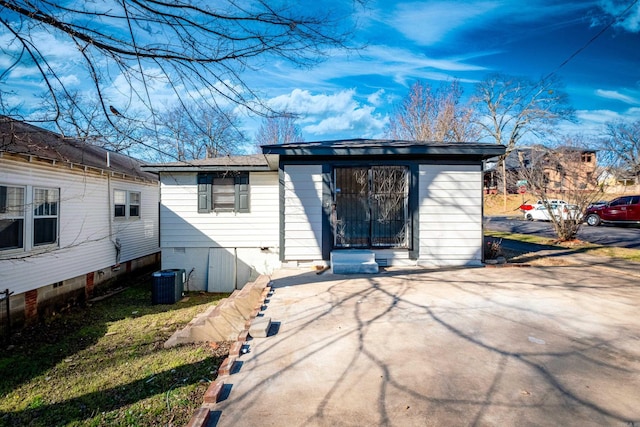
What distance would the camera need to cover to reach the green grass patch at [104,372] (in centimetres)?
322

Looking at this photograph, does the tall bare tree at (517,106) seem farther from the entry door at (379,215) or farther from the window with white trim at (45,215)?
the window with white trim at (45,215)

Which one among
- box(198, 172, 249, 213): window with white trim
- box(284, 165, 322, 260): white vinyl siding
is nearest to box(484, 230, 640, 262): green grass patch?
box(284, 165, 322, 260): white vinyl siding

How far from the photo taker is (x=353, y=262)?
21.4ft

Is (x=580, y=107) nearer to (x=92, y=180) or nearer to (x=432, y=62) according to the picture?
→ (x=432, y=62)

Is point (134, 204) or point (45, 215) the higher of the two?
point (134, 204)

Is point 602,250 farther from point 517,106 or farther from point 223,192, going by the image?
point 517,106

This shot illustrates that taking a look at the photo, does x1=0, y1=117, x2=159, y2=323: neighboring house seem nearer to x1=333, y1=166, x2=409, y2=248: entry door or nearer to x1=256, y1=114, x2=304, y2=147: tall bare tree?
x1=333, y1=166, x2=409, y2=248: entry door

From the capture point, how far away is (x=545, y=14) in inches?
356

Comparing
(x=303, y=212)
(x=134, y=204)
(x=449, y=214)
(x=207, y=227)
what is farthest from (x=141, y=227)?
(x=449, y=214)

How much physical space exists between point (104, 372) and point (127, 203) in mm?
6983

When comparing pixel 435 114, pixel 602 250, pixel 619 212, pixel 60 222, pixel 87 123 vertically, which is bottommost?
pixel 602 250

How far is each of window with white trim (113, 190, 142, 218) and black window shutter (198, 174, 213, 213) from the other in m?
2.81

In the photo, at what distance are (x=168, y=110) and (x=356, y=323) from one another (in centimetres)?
331

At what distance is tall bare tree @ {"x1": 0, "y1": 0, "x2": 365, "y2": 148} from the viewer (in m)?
2.58
